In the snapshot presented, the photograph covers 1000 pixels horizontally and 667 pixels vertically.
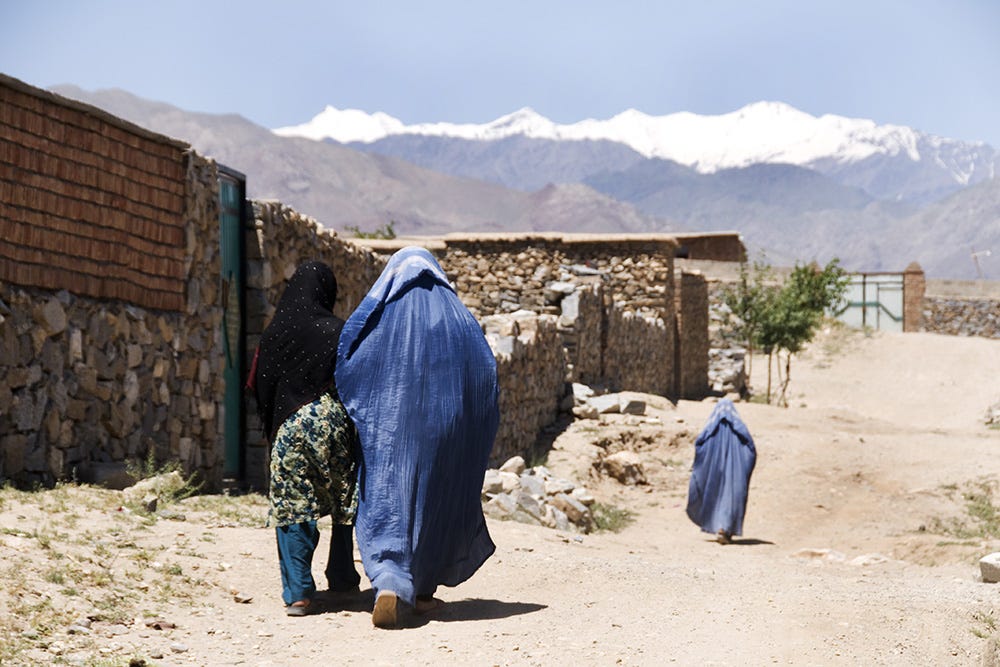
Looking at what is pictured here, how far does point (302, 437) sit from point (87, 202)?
9.72 ft

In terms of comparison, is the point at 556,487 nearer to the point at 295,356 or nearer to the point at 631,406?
the point at 631,406

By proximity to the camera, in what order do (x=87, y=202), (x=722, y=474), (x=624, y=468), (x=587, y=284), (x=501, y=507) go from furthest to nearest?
1. (x=587, y=284)
2. (x=624, y=468)
3. (x=722, y=474)
4. (x=501, y=507)
5. (x=87, y=202)

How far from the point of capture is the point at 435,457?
5.00 metres

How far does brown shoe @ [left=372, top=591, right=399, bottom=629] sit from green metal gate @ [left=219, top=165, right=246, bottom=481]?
Result: 4473 millimetres

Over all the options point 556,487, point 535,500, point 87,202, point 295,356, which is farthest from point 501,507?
point 295,356

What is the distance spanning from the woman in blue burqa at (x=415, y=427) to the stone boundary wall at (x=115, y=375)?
7.55 ft

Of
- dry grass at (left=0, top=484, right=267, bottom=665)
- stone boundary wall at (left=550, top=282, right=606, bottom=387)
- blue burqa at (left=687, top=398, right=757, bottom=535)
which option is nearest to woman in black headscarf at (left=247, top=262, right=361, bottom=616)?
dry grass at (left=0, top=484, right=267, bottom=665)

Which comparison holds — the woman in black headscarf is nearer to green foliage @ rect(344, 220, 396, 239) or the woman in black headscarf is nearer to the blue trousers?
the blue trousers

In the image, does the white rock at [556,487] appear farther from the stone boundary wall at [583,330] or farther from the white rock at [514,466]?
the stone boundary wall at [583,330]

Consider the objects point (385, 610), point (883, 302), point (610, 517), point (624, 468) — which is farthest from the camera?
point (883, 302)

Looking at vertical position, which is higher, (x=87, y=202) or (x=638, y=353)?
(x=87, y=202)

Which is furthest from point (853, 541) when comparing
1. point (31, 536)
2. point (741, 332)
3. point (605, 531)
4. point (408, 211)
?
point (408, 211)

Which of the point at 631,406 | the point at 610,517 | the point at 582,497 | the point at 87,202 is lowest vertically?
the point at 610,517

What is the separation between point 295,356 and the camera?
517 cm
